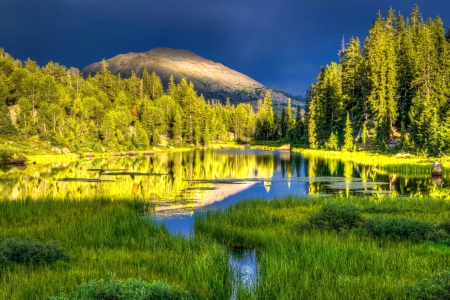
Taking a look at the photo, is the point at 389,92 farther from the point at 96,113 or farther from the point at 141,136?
the point at 96,113

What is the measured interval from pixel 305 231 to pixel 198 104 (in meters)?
125

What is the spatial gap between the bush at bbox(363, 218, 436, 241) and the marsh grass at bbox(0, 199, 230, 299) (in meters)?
6.27

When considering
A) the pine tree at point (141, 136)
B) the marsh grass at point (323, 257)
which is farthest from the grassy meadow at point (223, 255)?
the pine tree at point (141, 136)

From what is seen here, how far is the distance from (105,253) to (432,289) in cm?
929

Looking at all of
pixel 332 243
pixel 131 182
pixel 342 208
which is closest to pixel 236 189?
pixel 131 182

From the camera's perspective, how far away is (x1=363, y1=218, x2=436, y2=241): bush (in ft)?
47.6

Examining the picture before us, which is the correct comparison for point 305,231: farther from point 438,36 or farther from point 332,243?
point 438,36

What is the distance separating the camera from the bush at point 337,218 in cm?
1628

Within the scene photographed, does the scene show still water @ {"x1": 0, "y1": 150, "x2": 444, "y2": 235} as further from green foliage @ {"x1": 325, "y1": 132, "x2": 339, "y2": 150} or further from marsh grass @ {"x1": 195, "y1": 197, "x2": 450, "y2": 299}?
green foliage @ {"x1": 325, "y1": 132, "x2": 339, "y2": 150}

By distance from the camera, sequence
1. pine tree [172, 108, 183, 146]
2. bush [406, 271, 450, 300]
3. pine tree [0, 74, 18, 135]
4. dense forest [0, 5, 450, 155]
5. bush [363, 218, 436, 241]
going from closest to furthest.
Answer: bush [406, 271, 450, 300] < bush [363, 218, 436, 241] < dense forest [0, 5, 450, 155] < pine tree [0, 74, 18, 135] < pine tree [172, 108, 183, 146]

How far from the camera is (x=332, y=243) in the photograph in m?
13.6

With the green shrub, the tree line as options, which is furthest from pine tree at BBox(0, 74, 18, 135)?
the green shrub

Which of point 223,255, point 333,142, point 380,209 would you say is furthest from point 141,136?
point 223,255

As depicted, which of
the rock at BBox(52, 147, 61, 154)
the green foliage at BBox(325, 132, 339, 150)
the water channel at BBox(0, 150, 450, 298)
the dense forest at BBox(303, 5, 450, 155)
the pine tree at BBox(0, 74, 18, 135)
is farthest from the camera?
the green foliage at BBox(325, 132, 339, 150)
